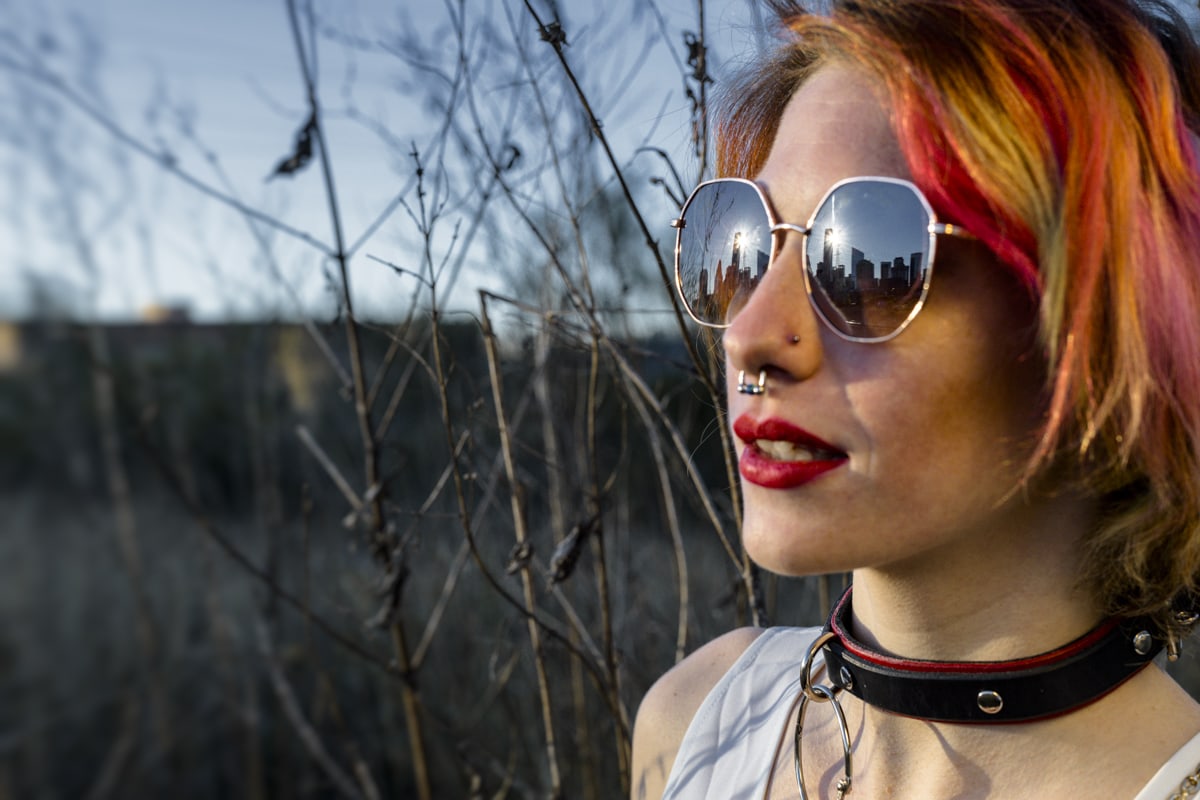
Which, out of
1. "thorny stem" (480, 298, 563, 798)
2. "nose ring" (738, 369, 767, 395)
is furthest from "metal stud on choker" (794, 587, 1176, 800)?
"thorny stem" (480, 298, 563, 798)

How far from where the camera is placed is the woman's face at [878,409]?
91 centimetres

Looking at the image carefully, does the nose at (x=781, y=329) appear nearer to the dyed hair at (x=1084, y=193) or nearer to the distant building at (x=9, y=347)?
the dyed hair at (x=1084, y=193)

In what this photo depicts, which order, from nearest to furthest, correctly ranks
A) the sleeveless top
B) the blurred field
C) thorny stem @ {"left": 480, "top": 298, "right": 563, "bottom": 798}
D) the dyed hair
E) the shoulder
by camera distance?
the dyed hair
the sleeveless top
the shoulder
thorny stem @ {"left": 480, "top": 298, "right": 563, "bottom": 798}
the blurred field

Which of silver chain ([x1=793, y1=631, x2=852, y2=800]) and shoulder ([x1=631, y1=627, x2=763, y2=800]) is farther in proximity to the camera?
shoulder ([x1=631, y1=627, x2=763, y2=800])

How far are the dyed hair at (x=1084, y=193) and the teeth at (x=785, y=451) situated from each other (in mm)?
209

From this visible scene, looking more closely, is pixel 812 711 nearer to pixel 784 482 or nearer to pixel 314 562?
pixel 784 482

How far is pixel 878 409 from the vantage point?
3.00 ft

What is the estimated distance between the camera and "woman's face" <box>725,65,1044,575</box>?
91 centimetres

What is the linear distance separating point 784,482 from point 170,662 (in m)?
4.93

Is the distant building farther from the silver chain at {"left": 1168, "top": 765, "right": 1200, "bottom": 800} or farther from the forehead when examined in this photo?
the silver chain at {"left": 1168, "top": 765, "right": 1200, "bottom": 800}

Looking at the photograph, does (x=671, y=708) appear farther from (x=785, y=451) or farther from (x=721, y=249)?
(x=721, y=249)

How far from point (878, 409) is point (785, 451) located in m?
0.11

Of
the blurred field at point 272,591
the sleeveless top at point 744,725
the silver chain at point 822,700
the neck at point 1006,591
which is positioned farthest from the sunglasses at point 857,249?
the blurred field at point 272,591

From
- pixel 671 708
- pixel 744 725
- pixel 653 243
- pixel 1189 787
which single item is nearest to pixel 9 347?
pixel 653 243
